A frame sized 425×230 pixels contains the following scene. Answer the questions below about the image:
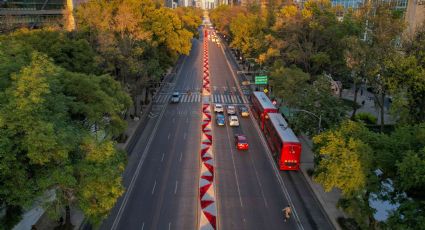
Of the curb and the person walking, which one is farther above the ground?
the person walking

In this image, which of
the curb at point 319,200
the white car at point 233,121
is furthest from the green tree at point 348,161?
the white car at point 233,121

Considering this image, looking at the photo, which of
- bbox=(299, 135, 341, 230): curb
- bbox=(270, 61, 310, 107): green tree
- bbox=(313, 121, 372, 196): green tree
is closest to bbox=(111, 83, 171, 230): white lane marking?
bbox=(313, 121, 372, 196): green tree

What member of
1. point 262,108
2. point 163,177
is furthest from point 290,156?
point 262,108

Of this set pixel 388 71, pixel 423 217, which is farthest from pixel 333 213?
pixel 388 71

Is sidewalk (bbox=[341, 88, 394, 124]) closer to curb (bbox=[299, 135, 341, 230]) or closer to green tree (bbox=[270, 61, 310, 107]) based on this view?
green tree (bbox=[270, 61, 310, 107])

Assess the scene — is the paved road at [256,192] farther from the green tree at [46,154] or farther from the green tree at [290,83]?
the green tree at [46,154]

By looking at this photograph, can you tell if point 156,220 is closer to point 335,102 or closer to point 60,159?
point 60,159

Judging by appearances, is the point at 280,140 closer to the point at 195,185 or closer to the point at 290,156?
the point at 290,156
